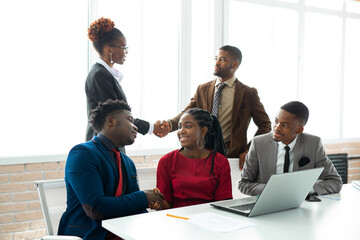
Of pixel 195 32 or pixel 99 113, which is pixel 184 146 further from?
pixel 195 32

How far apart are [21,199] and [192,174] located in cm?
172

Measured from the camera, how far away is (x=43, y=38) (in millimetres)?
3404

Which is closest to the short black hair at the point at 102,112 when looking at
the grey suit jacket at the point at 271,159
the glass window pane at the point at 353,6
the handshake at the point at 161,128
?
the grey suit jacket at the point at 271,159

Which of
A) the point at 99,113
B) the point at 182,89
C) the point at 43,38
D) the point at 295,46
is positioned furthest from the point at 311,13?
the point at 99,113

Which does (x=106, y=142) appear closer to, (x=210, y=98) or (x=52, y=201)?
(x=52, y=201)

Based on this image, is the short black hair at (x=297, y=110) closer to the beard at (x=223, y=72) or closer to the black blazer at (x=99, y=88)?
the beard at (x=223, y=72)

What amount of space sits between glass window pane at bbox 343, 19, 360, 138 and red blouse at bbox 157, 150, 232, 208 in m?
3.96

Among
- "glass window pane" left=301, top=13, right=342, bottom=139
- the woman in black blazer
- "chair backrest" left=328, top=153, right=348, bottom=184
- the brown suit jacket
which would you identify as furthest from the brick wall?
"glass window pane" left=301, top=13, right=342, bottom=139

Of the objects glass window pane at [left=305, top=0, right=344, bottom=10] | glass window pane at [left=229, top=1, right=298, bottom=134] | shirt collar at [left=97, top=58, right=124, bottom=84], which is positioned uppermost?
glass window pane at [left=305, top=0, right=344, bottom=10]

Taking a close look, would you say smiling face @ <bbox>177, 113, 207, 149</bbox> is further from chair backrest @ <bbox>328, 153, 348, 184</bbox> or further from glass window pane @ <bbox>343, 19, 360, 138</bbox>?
glass window pane @ <bbox>343, 19, 360, 138</bbox>

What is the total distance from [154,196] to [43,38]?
207 centimetres

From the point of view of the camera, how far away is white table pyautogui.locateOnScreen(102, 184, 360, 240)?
4.61ft

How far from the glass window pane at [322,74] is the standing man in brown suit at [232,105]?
2344 mm

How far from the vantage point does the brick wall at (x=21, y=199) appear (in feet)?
10.4
